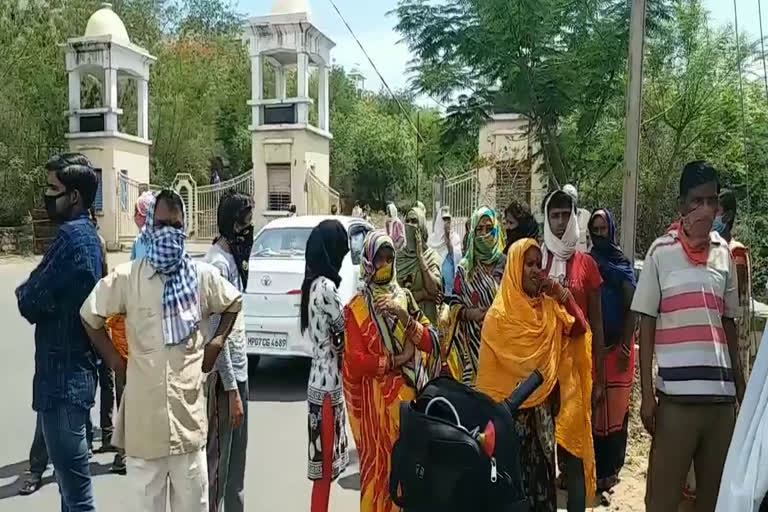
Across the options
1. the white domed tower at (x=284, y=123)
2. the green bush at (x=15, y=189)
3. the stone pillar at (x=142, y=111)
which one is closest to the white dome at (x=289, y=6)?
the white domed tower at (x=284, y=123)

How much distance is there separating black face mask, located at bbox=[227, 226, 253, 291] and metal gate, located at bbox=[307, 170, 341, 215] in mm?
15534

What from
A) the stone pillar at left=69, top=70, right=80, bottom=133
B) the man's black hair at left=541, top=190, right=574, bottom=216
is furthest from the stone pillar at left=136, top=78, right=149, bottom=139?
the man's black hair at left=541, top=190, right=574, bottom=216

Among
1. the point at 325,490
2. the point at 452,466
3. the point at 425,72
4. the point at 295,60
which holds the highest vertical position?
the point at 295,60

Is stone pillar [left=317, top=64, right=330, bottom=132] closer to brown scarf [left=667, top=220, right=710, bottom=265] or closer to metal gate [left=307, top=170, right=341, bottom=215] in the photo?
metal gate [left=307, top=170, right=341, bottom=215]

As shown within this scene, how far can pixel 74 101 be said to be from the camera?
2239 cm

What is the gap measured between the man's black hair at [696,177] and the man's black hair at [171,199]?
2399 mm

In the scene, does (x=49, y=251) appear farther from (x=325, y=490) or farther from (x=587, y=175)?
(x=587, y=175)

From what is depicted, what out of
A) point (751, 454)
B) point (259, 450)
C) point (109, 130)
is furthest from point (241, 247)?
point (109, 130)

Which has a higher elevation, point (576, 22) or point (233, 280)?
point (576, 22)

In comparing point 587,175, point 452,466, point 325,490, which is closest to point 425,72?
point 587,175

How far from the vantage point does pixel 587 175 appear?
9648 mm

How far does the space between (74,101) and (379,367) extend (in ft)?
71.6

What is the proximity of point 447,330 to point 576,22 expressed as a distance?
4500mm

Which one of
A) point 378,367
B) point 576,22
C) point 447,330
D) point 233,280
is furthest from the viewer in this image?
point 576,22
